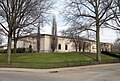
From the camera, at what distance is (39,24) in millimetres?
39562

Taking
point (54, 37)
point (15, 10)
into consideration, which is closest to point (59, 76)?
point (15, 10)

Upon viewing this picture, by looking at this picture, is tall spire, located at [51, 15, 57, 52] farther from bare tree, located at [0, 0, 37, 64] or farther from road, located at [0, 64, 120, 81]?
road, located at [0, 64, 120, 81]

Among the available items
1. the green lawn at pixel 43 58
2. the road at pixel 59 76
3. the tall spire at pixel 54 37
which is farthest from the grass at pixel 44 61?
the tall spire at pixel 54 37

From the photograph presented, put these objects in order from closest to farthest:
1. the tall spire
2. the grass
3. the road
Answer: the road < the grass < the tall spire

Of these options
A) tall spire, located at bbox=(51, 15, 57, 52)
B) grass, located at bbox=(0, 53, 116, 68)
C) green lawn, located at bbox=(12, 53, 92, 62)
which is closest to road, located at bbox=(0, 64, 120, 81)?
grass, located at bbox=(0, 53, 116, 68)

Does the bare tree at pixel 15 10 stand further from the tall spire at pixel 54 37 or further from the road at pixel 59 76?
the tall spire at pixel 54 37

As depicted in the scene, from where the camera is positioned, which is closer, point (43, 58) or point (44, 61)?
point (44, 61)

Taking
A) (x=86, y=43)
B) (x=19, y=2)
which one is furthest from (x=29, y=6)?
(x=86, y=43)

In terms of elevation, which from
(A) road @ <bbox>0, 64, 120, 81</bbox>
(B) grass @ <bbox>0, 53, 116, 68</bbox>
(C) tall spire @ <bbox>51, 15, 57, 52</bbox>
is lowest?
(A) road @ <bbox>0, 64, 120, 81</bbox>

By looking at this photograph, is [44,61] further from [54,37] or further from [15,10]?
[54,37]

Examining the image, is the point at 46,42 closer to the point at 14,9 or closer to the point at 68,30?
the point at 68,30

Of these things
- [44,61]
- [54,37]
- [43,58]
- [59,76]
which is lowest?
[59,76]

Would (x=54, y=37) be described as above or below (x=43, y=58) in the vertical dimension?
above

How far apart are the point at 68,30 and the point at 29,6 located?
10153mm
